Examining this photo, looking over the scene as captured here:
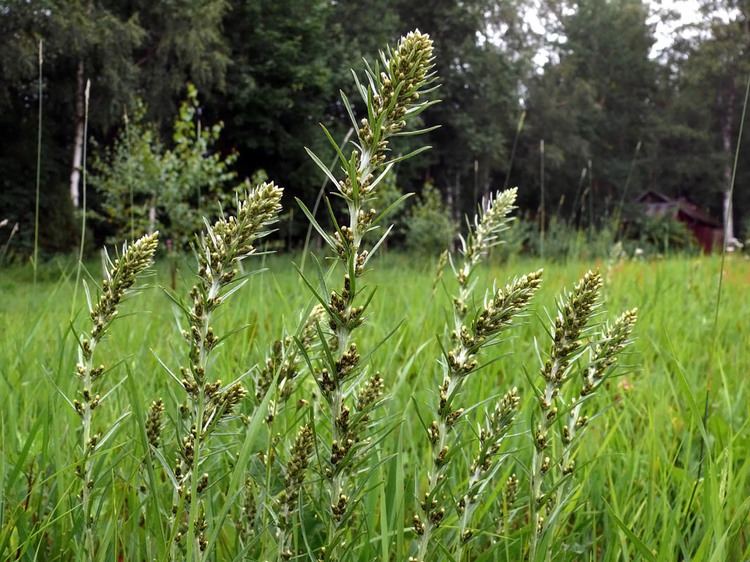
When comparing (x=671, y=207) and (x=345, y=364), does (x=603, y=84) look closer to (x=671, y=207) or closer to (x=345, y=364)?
(x=671, y=207)

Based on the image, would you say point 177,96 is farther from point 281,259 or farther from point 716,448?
point 716,448

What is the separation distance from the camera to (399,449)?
3.55ft

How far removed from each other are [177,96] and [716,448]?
2694cm

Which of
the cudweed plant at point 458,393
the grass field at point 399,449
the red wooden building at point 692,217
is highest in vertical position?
the cudweed plant at point 458,393

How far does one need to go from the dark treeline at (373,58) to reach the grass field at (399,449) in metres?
3.93

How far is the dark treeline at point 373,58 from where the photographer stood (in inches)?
840

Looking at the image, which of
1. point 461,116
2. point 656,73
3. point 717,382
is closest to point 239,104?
point 461,116

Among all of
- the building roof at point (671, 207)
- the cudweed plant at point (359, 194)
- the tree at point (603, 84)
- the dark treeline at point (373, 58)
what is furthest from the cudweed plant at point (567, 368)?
the tree at point (603, 84)

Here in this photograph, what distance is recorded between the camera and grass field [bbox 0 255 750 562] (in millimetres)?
1087

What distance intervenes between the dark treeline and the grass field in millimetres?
3927

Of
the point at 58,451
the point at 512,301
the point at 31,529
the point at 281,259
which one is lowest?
the point at 281,259

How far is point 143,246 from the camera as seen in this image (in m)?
0.83

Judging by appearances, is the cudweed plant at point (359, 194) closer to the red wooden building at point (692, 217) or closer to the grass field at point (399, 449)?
the grass field at point (399, 449)

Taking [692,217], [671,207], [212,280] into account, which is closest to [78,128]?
[212,280]
